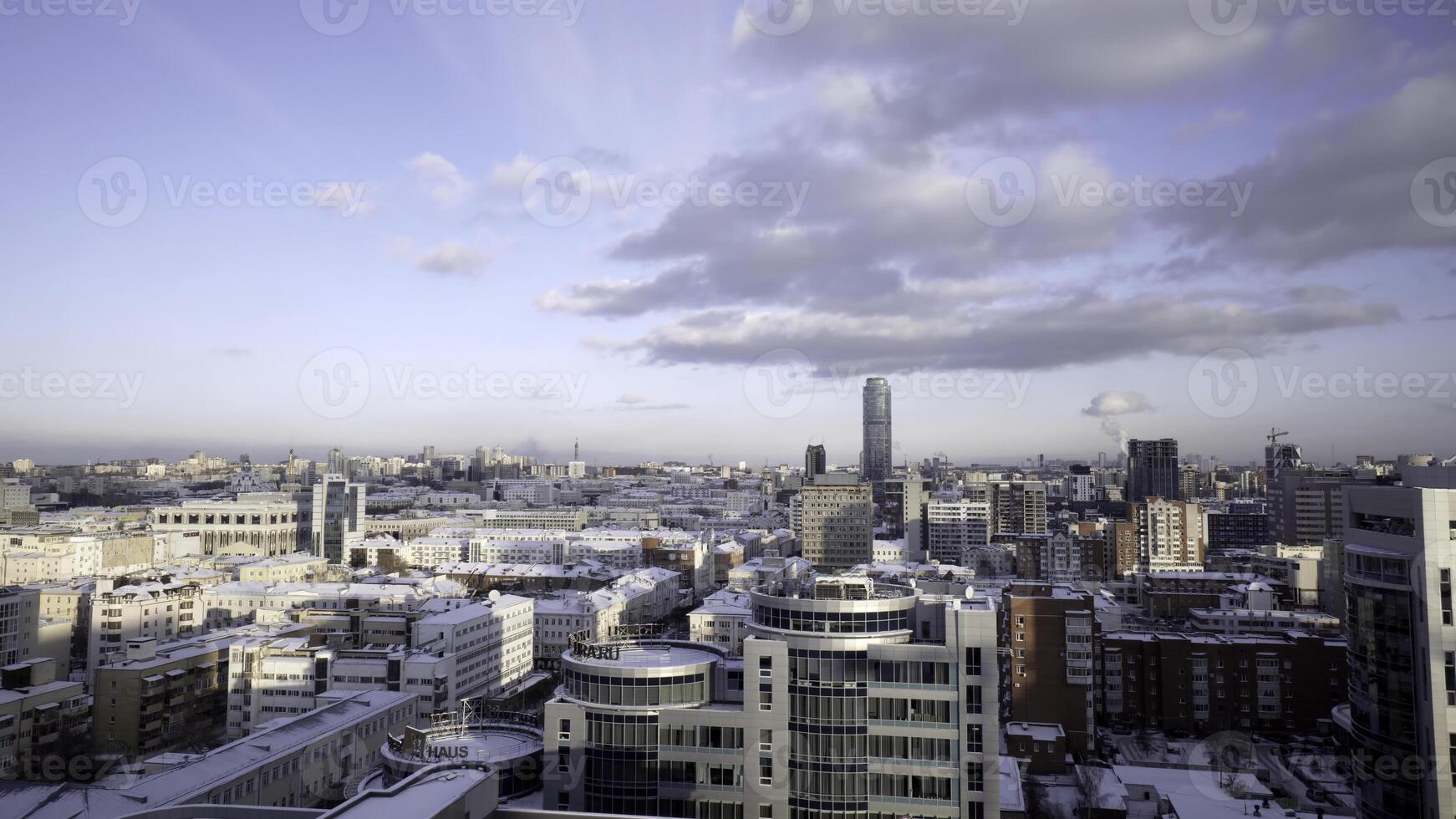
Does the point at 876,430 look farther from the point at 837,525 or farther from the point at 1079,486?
the point at 837,525

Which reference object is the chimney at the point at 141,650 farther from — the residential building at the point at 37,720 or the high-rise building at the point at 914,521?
the high-rise building at the point at 914,521

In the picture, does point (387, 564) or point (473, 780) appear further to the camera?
point (387, 564)

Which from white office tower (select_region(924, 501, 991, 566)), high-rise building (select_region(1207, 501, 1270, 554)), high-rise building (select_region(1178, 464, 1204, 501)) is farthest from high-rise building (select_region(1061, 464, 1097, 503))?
white office tower (select_region(924, 501, 991, 566))

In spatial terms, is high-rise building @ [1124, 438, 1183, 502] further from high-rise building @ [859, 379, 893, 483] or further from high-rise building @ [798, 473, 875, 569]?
high-rise building @ [859, 379, 893, 483]

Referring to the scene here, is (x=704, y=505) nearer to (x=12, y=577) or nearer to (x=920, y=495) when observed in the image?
(x=920, y=495)

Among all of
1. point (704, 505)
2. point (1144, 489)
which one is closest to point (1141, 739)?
point (1144, 489)

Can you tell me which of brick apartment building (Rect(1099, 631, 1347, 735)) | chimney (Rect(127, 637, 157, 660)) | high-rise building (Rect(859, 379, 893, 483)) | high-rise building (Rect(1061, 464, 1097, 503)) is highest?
high-rise building (Rect(859, 379, 893, 483))
